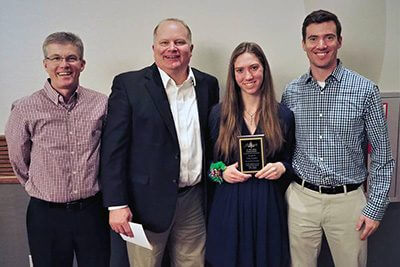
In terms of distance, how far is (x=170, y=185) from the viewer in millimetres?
1688

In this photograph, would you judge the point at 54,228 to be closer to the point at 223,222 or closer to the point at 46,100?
the point at 46,100

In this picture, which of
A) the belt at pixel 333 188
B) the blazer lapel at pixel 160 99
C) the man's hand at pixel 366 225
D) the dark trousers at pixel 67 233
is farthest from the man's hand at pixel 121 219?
the man's hand at pixel 366 225

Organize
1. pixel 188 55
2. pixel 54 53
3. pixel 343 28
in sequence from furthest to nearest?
pixel 343 28, pixel 188 55, pixel 54 53

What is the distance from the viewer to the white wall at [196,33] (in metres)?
2.00

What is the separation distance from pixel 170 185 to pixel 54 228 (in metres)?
0.55

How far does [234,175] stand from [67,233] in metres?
0.80

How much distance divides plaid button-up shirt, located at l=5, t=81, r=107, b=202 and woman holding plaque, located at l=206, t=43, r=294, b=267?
58 cm

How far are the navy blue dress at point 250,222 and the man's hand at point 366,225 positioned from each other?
33 centimetres

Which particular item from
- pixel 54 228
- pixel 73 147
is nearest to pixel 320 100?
pixel 73 147

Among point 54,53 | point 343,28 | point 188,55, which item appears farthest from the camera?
point 343,28

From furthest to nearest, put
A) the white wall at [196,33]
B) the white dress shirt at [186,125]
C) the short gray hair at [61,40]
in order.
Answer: the white wall at [196,33]
the white dress shirt at [186,125]
the short gray hair at [61,40]

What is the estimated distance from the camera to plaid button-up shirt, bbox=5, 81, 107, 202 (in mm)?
1607

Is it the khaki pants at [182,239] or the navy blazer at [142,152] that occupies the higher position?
the navy blazer at [142,152]

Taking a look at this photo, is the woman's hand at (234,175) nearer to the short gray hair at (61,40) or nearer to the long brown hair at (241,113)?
the long brown hair at (241,113)
